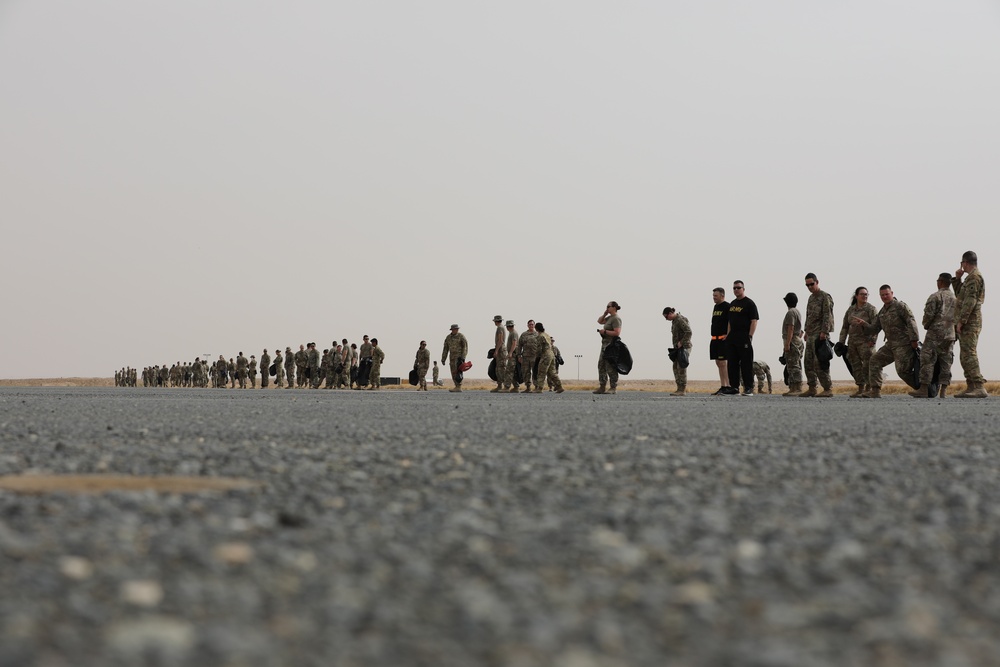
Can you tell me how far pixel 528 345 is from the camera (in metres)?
21.5

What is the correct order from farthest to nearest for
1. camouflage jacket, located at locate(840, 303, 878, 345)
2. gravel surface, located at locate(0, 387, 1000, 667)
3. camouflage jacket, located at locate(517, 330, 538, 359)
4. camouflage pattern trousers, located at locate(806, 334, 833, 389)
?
camouflage jacket, located at locate(517, 330, 538, 359), camouflage pattern trousers, located at locate(806, 334, 833, 389), camouflage jacket, located at locate(840, 303, 878, 345), gravel surface, located at locate(0, 387, 1000, 667)

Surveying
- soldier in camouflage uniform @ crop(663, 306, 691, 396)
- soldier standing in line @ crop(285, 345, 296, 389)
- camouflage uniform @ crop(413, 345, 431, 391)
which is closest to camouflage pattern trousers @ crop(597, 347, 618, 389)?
soldier in camouflage uniform @ crop(663, 306, 691, 396)

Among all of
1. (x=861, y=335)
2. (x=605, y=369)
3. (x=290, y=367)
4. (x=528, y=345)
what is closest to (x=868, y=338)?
(x=861, y=335)

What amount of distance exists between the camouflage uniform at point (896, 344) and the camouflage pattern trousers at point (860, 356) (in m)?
0.25

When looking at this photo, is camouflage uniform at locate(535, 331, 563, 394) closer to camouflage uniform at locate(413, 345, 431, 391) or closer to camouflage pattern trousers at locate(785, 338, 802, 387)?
camouflage pattern trousers at locate(785, 338, 802, 387)

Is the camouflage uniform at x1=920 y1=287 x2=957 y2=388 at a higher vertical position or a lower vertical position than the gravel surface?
higher

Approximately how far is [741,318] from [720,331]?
70cm

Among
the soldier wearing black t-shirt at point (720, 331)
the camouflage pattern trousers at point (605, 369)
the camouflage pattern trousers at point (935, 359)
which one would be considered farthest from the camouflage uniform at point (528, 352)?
the camouflage pattern trousers at point (935, 359)

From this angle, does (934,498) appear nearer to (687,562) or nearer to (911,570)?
(911,570)

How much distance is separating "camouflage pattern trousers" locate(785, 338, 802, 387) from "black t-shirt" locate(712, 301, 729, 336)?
1.20 metres

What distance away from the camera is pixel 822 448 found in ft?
17.0

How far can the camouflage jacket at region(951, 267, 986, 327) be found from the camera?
1306 centimetres

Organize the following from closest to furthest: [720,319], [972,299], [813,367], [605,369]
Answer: [972,299]
[813,367]
[720,319]
[605,369]

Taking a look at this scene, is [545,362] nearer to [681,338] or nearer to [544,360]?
[544,360]
